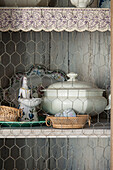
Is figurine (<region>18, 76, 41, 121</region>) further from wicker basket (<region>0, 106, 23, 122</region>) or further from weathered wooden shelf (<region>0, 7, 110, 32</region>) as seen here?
weathered wooden shelf (<region>0, 7, 110, 32</region>)

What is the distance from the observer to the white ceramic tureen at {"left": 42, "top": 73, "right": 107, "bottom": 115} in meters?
0.85

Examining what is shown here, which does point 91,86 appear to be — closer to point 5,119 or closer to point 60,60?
point 60,60

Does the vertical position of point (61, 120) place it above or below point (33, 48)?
below

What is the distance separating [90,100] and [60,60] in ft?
0.64

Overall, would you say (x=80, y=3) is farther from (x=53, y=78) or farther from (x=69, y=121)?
(x=69, y=121)

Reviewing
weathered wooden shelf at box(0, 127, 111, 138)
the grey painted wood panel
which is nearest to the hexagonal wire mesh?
the grey painted wood panel

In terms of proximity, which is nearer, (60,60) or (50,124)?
(50,124)

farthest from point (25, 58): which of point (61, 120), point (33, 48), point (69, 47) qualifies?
point (61, 120)

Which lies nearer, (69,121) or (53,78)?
(69,121)

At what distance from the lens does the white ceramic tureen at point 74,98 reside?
2.79ft

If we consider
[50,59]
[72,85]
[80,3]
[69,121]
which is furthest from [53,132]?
[80,3]

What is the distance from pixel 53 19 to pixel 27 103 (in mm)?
289

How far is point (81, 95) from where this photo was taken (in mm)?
854

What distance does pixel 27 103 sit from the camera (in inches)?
33.7
